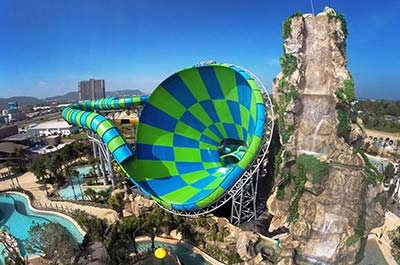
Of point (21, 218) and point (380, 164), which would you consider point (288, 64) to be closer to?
point (380, 164)

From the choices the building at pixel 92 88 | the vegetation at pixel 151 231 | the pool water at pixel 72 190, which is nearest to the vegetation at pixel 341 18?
the vegetation at pixel 151 231

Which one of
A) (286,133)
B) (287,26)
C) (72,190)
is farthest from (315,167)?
(72,190)

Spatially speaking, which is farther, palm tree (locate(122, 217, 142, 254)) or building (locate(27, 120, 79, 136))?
building (locate(27, 120, 79, 136))

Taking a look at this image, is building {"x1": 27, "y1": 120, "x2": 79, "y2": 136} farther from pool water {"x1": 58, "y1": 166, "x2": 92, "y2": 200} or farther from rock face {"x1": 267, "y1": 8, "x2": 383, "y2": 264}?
rock face {"x1": 267, "y1": 8, "x2": 383, "y2": 264}

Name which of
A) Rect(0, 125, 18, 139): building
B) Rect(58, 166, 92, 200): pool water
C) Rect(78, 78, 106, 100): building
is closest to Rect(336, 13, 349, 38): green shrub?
Rect(58, 166, 92, 200): pool water

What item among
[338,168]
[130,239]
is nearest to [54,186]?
[130,239]

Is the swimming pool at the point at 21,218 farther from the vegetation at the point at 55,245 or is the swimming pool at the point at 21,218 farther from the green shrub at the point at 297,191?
the green shrub at the point at 297,191

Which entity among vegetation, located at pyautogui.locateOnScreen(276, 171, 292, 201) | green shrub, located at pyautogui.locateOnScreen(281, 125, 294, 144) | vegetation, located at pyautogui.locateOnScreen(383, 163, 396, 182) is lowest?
vegetation, located at pyautogui.locateOnScreen(383, 163, 396, 182)
